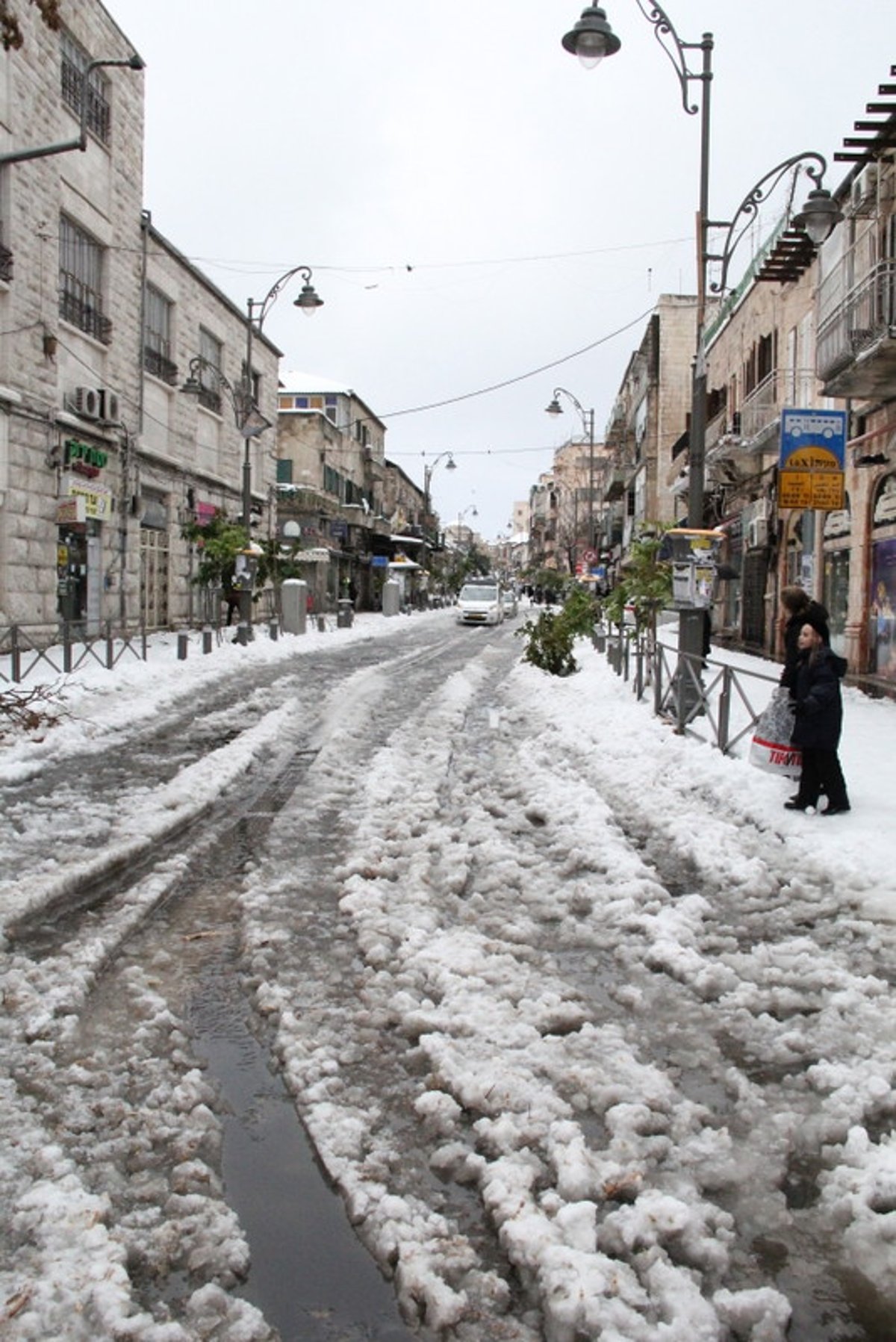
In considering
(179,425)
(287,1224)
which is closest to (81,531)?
(179,425)

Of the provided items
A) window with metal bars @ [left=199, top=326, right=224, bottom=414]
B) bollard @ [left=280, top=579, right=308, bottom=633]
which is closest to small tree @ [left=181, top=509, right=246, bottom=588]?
bollard @ [left=280, top=579, right=308, bottom=633]

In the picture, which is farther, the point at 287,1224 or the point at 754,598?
the point at 754,598

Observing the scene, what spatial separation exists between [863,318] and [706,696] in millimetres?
6861

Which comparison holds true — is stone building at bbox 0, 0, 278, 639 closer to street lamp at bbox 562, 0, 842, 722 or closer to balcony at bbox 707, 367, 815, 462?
street lamp at bbox 562, 0, 842, 722

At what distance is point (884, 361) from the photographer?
44.9 ft

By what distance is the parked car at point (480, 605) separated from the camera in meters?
44.3

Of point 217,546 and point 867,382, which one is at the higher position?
point 867,382

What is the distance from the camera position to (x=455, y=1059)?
3.80 meters

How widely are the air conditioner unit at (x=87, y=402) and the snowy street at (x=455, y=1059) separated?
14775 millimetres

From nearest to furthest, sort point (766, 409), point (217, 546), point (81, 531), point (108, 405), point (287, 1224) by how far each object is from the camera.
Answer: point (287, 1224) < point (108, 405) < point (81, 531) < point (766, 409) < point (217, 546)

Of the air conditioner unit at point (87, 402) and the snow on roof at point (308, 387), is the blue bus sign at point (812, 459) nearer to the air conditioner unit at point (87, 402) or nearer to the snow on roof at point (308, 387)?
the air conditioner unit at point (87, 402)

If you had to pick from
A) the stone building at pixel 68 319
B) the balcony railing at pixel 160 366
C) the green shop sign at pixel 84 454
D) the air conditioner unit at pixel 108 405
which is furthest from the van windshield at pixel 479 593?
the green shop sign at pixel 84 454

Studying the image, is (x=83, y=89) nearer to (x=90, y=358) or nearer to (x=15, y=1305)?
(x=90, y=358)

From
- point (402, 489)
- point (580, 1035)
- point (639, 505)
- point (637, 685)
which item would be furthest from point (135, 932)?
point (402, 489)
